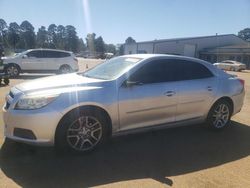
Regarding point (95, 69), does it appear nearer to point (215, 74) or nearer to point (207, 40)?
point (215, 74)

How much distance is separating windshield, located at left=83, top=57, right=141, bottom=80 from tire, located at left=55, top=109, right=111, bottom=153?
82 centimetres

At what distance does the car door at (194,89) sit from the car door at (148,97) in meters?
0.20

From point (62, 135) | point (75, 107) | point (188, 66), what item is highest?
point (188, 66)

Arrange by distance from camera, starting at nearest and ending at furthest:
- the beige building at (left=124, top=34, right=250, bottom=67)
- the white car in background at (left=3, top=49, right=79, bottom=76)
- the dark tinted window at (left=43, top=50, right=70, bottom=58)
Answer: the white car in background at (left=3, top=49, right=79, bottom=76) < the dark tinted window at (left=43, top=50, right=70, bottom=58) < the beige building at (left=124, top=34, right=250, bottom=67)

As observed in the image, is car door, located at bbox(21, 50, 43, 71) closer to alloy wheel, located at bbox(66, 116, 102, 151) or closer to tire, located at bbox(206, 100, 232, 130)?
tire, located at bbox(206, 100, 232, 130)

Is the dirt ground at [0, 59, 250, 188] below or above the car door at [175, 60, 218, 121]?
below

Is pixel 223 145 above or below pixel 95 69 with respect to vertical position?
below

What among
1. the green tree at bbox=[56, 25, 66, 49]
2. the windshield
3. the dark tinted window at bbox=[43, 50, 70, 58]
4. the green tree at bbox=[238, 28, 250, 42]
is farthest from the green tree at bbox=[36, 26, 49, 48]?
the windshield

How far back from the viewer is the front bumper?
439cm

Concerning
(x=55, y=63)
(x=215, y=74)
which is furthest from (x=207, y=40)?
(x=215, y=74)

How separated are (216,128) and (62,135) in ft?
11.2

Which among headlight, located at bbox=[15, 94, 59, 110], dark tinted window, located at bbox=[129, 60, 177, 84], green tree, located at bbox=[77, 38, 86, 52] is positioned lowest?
green tree, located at bbox=[77, 38, 86, 52]

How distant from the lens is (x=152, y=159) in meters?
4.81

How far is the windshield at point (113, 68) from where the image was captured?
17.7 feet
